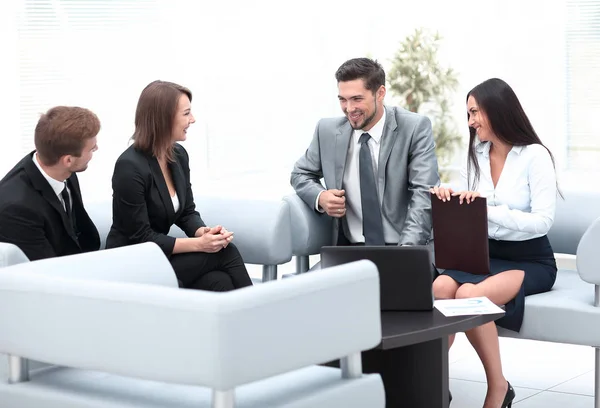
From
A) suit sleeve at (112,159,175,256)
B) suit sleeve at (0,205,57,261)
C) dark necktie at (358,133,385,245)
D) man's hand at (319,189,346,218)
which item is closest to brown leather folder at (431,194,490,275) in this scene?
dark necktie at (358,133,385,245)

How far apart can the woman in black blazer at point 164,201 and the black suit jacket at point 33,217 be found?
31cm

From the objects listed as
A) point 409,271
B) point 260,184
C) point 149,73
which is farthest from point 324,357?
point 260,184

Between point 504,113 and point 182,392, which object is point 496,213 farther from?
point 182,392

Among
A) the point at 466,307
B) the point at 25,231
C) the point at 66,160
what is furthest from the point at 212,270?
the point at 466,307

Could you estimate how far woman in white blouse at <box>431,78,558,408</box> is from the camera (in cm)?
386

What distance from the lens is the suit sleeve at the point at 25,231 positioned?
11.2ft

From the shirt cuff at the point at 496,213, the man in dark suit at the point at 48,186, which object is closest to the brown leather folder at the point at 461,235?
the shirt cuff at the point at 496,213

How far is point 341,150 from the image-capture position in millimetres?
4523

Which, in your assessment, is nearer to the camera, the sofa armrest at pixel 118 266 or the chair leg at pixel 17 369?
the chair leg at pixel 17 369

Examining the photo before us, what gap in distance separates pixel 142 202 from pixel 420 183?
1.25 m

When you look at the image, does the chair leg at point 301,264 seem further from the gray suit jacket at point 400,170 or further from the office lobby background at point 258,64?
the office lobby background at point 258,64

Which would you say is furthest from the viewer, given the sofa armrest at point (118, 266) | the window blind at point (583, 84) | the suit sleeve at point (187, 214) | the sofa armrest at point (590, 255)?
the window blind at point (583, 84)

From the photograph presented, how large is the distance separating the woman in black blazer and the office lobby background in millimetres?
1664

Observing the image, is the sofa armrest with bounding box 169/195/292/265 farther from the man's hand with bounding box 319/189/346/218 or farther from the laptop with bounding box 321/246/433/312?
the laptop with bounding box 321/246/433/312
